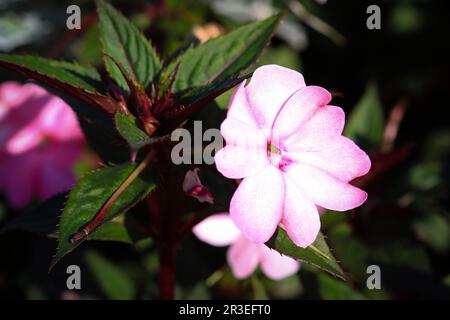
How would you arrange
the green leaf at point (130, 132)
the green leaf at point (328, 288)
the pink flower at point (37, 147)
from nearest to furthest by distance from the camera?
the green leaf at point (130, 132)
the green leaf at point (328, 288)
the pink flower at point (37, 147)

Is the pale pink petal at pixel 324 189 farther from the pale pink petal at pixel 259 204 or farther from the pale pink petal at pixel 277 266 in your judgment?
the pale pink petal at pixel 277 266

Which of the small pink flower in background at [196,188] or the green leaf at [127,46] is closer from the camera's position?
the small pink flower in background at [196,188]

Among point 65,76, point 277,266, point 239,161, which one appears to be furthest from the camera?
point 277,266

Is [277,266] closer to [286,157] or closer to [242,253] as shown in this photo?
[242,253]

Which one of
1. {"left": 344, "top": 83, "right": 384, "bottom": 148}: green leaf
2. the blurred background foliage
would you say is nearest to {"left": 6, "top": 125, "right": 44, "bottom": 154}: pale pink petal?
the blurred background foliage

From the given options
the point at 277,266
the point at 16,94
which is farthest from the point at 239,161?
the point at 16,94

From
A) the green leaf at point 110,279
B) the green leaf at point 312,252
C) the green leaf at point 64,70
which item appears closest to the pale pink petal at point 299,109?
the green leaf at point 312,252

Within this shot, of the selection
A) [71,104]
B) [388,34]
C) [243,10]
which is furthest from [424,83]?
[71,104]
